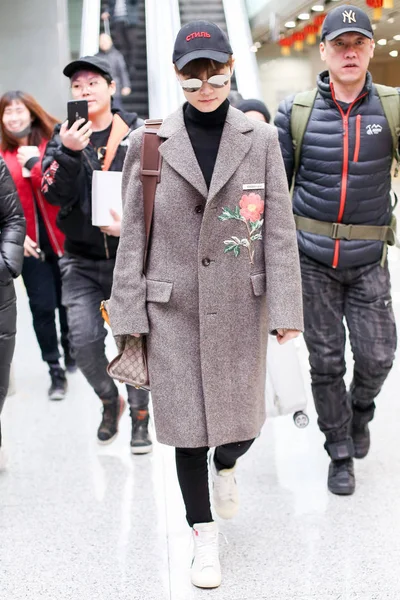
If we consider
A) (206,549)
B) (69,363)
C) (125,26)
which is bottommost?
(69,363)

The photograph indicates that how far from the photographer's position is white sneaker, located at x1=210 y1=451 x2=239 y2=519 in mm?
2992

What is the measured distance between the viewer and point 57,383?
4984 millimetres

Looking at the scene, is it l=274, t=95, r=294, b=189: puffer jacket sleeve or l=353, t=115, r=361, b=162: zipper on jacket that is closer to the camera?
l=353, t=115, r=361, b=162: zipper on jacket

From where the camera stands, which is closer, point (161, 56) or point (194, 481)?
point (194, 481)

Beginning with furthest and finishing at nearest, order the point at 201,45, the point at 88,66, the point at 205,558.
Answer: the point at 88,66 → the point at 205,558 → the point at 201,45

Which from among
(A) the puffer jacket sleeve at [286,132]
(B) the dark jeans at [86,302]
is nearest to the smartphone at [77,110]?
(B) the dark jeans at [86,302]

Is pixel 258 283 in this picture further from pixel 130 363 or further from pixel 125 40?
pixel 125 40

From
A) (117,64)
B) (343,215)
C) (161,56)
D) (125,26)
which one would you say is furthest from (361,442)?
(125,26)

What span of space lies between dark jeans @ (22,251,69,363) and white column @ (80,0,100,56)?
28.2 feet

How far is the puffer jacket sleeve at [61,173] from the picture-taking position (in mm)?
3457

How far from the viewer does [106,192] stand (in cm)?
352

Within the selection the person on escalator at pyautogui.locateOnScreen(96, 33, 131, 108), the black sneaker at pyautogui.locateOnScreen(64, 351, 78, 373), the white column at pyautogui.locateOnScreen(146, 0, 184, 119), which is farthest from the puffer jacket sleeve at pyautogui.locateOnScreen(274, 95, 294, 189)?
the white column at pyautogui.locateOnScreen(146, 0, 184, 119)

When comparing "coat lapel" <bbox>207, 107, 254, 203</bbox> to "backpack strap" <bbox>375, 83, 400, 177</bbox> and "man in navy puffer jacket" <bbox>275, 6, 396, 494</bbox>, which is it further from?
"backpack strap" <bbox>375, 83, 400, 177</bbox>

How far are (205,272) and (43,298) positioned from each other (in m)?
2.65
